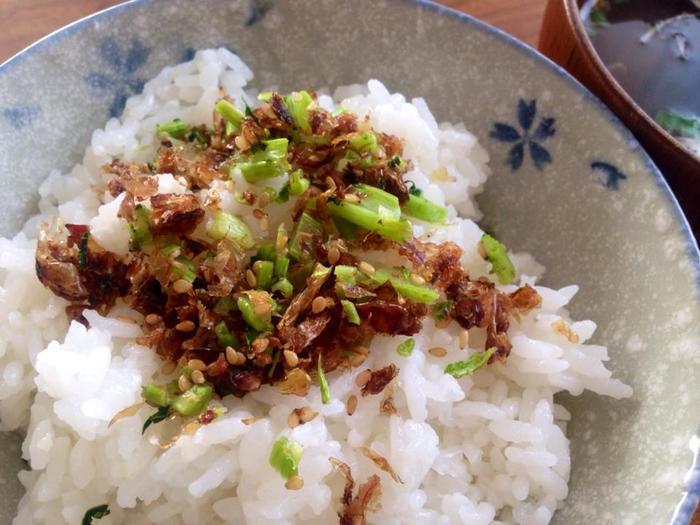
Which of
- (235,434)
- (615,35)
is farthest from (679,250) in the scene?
(235,434)

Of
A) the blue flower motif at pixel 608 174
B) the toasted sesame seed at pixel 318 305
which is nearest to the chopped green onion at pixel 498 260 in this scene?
the blue flower motif at pixel 608 174

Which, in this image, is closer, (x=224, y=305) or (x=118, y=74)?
(x=224, y=305)

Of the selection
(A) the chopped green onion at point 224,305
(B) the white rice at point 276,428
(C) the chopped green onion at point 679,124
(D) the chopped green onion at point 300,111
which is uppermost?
(D) the chopped green onion at point 300,111

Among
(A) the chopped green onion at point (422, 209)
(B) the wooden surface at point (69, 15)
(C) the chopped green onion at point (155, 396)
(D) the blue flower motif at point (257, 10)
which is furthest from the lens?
(B) the wooden surface at point (69, 15)

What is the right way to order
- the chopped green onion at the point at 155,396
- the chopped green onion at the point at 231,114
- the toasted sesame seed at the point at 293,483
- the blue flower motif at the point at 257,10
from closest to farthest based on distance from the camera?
the toasted sesame seed at the point at 293,483
the chopped green onion at the point at 155,396
the chopped green onion at the point at 231,114
the blue flower motif at the point at 257,10

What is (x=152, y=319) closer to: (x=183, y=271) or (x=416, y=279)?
(x=183, y=271)

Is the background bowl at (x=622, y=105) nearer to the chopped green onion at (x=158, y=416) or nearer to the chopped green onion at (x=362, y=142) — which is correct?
the chopped green onion at (x=362, y=142)

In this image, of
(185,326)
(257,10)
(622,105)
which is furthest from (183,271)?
(622,105)

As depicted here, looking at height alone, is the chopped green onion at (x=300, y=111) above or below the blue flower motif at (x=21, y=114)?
above
